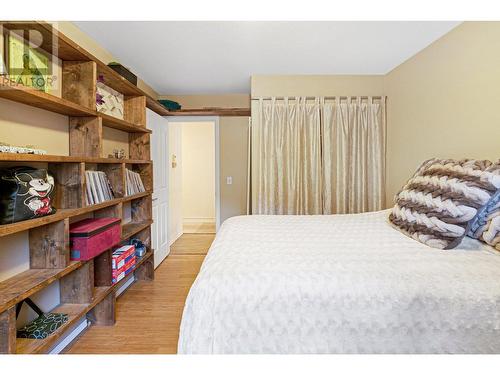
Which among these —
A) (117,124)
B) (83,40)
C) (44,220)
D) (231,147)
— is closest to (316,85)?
(231,147)

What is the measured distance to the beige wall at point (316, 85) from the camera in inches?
130

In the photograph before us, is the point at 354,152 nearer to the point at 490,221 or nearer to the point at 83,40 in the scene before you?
the point at 490,221

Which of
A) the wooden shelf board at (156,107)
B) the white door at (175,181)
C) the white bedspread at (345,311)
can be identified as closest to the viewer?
the white bedspread at (345,311)

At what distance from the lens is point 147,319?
2172mm

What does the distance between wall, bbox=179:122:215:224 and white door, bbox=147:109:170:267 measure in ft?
7.05

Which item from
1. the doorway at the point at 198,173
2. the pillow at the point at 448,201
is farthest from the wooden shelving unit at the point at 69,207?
the doorway at the point at 198,173

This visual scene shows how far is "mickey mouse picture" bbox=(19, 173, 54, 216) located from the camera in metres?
1.34

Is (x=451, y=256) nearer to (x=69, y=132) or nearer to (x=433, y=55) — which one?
(x=433, y=55)

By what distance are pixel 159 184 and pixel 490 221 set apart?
321 cm

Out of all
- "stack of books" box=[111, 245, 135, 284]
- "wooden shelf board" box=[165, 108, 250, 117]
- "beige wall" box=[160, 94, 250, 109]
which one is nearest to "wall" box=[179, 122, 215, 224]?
"beige wall" box=[160, 94, 250, 109]

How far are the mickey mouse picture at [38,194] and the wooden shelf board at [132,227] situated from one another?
3.13 feet

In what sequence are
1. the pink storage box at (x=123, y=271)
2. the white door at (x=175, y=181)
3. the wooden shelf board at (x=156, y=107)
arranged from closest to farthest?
1. the pink storage box at (x=123, y=271)
2. the wooden shelf board at (x=156, y=107)
3. the white door at (x=175, y=181)

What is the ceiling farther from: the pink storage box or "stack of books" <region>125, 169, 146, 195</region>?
the pink storage box

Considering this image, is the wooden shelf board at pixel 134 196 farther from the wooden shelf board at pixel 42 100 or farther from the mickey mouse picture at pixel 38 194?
the mickey mouse picture at pixel 38 194
